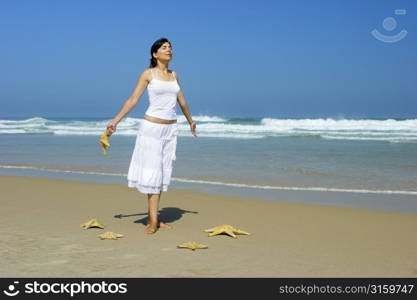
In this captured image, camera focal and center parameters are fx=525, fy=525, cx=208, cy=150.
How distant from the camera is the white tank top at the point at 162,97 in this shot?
5.64 m

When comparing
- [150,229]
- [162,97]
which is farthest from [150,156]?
[150,229]

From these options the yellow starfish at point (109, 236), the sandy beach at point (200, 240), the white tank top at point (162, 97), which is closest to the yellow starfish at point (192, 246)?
the sandy beach at point (200, 240)

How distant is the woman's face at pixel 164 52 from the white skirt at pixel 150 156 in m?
0.72

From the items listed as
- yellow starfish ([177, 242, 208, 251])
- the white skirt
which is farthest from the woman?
yellow starfish ([177, 242, 208, 251])

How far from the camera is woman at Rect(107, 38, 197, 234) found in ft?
18.6

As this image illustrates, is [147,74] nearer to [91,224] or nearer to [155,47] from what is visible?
[155,47]

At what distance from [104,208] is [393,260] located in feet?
13.4

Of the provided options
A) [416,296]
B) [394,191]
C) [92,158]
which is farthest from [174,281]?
[92,158]

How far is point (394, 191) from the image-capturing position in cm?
902

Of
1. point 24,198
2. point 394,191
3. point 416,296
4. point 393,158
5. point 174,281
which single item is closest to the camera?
point 416,296

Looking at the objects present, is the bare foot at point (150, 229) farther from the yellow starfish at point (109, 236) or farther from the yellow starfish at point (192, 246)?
the yellow starfish at point (192, 246)

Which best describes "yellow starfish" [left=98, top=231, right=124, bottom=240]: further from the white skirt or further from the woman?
the white skirt

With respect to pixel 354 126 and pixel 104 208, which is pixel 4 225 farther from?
pixel 354 126

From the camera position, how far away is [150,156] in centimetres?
577
